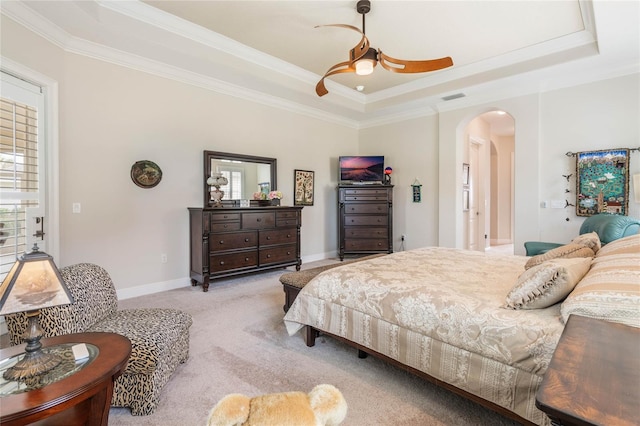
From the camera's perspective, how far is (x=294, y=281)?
2723 millimetres

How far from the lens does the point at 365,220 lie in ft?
19.6

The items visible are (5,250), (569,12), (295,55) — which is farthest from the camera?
(295,55)

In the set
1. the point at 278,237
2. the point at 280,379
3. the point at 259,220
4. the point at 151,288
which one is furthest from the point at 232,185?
the point at 280,379

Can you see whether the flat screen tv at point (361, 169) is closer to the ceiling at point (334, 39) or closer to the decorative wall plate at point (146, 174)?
the ceiling at point (334, 39)

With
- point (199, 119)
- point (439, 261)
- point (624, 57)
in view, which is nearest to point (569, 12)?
point (624, 57)

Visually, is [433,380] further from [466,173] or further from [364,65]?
[466,173]

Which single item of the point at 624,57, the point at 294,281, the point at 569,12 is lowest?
the point at 294,281

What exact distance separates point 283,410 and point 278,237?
13.7 ft

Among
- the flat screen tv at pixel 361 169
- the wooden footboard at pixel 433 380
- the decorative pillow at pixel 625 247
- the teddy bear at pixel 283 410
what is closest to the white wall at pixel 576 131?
the flat screen tv at pixel 361 169

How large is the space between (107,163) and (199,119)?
134cm

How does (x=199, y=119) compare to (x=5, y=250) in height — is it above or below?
above

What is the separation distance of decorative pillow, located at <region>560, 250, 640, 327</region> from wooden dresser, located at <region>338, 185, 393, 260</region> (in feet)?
14.5

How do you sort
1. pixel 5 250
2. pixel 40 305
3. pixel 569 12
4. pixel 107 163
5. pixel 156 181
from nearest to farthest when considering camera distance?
1. pixel 40 305
2. pixel 5 250
3. pixel 569 12
4. pixel 107 163
5. pixel 156 181

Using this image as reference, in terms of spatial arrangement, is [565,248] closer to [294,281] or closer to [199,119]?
[294,281]
